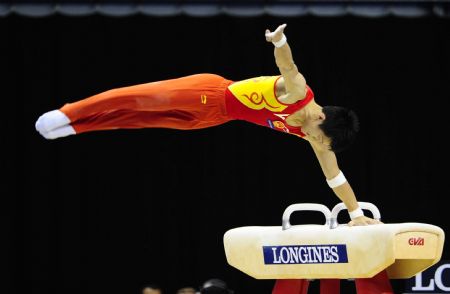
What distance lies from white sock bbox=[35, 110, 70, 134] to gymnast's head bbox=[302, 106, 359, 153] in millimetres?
1622

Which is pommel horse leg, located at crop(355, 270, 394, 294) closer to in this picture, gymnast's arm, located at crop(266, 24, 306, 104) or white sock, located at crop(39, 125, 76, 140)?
gymnast's arm, located at crop(266, 24, 306, 104)

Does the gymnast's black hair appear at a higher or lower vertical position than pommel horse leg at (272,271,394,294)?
higher

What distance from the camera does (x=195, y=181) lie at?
911 cm

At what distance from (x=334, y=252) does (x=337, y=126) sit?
2.62ft

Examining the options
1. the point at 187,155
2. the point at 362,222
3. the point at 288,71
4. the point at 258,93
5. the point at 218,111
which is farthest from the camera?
the point at 187,155

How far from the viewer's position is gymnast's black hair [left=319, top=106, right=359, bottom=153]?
527 centimetres

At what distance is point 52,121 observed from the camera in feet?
Result: 17.9

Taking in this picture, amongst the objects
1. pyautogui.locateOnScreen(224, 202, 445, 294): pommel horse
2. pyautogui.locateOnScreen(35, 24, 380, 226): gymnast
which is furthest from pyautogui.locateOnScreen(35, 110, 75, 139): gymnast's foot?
pyautogui.locateOnScreen(224, 202, 445, 294): pommel horse

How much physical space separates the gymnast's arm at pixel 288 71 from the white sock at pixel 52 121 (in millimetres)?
1395

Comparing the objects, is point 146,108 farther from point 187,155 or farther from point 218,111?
point 187,155

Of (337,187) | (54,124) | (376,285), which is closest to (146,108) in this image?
(54,124)

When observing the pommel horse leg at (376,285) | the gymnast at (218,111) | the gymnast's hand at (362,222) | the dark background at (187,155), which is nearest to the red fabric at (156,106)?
the gymnast at (218,111)

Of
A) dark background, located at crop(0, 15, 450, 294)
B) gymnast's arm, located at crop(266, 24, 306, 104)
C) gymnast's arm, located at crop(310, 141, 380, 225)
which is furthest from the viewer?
dark background, located at crop(0, 15, 450, 294)

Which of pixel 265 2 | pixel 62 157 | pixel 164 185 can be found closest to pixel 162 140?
pixel 164 185
